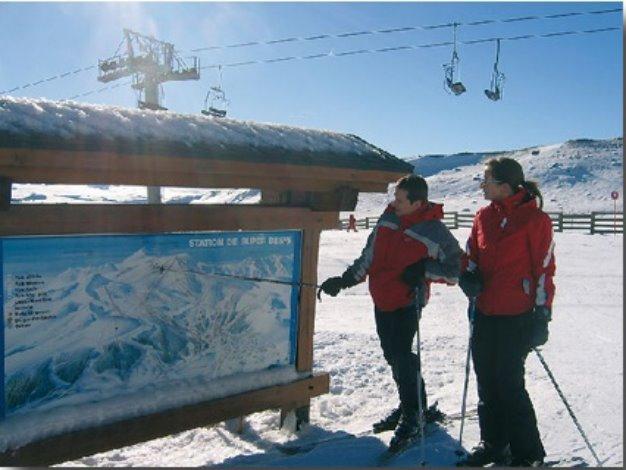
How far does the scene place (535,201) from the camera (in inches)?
133

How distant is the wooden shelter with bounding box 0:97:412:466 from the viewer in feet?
10.8

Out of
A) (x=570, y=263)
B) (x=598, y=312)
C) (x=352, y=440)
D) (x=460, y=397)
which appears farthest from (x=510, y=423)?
(x=570, y=263)

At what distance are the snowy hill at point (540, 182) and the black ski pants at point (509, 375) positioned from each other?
53.5 meters

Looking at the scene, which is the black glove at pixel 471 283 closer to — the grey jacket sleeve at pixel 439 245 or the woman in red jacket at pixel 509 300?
the woman in red jacket at pixel 509 300

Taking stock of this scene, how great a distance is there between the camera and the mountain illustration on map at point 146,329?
363cm

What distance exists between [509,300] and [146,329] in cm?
223

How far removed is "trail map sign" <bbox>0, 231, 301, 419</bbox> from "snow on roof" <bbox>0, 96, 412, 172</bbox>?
0.66 m

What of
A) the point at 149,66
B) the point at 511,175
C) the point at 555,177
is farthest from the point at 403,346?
the point at 555,177

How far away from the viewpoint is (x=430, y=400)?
207 inches

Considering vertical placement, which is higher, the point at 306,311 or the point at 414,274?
the point at 414,274

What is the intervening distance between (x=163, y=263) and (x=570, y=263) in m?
14.2

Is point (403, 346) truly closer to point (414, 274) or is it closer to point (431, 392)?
point (414, 274)

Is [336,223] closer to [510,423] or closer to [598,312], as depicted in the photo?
[510,423]

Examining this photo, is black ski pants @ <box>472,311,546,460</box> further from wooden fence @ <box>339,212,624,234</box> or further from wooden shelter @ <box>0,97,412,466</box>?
wooden fence @ <box>339,212,624,234</box>
